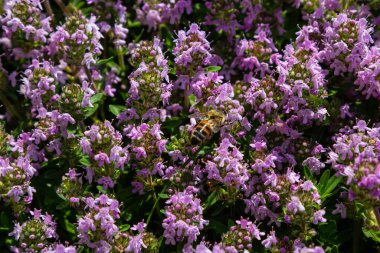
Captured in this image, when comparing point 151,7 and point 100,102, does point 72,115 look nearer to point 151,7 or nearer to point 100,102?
point 100,102

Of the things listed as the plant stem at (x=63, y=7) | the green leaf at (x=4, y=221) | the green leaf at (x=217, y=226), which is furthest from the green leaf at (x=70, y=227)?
the plant stem at (x=63, y=7)

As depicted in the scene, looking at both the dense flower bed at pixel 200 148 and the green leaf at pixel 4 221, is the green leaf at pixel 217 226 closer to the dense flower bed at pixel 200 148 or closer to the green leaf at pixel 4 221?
the dense flower bed at pixel 200 148

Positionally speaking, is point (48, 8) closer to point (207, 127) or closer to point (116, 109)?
point (116, 109)

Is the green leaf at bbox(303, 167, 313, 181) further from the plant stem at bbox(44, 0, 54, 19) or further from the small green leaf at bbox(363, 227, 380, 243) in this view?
the plant stem at bbox(44, 0, 54, 19)

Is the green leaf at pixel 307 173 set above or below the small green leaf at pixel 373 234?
above

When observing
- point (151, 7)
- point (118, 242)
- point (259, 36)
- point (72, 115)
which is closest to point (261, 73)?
point (259, 36)
